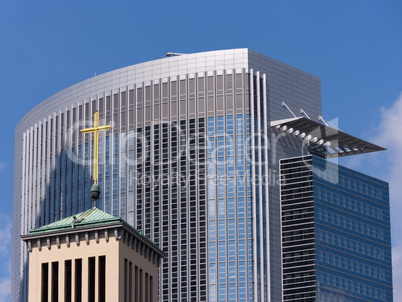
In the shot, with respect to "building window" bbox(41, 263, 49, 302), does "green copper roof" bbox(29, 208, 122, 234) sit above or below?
above

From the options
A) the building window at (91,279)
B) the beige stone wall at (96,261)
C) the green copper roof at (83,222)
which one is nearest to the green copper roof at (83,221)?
the green copper roof at (83,222)

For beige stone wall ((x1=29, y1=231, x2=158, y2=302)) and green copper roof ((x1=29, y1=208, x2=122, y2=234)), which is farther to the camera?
green copper roof ((x1=29, y1=208, x2=122, y2=234))

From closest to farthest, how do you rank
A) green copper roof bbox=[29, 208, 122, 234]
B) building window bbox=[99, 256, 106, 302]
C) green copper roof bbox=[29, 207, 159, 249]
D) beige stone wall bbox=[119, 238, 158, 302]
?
building window bbox=[99, 256, 106, 302] → beige stone wall bbox=[119, 238, 158, 302] → green copper roof bbox=[29, 207, 159, 249] → green copper roof bbox=[29, 208, 122, 234]

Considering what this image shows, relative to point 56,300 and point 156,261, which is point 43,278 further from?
point 156,261

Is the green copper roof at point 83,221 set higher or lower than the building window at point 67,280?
higher

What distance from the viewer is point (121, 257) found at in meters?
154

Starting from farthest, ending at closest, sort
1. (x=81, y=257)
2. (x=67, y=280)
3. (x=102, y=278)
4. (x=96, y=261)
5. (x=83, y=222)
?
(x=83, y=222)
(x=67, y=280)
(x=81, y=257)
(x=96, y=261)
(x=102, y=278)

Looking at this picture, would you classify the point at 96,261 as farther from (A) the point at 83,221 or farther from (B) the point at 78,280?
(A) the point at 83,221

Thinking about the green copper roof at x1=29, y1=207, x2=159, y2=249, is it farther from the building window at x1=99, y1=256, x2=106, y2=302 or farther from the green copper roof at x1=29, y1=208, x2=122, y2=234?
the building window at x1=99, y1=256, x2=106, y2=302

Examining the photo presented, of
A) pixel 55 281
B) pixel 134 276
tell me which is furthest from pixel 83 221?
pixel 134 276

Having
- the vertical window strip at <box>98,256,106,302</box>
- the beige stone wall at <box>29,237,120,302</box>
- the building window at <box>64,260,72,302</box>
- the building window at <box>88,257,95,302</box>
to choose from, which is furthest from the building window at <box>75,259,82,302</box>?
the vertical window strip at <box>98,256,106,302</box>

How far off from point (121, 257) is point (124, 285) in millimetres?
3145

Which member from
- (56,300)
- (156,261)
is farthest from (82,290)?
(156,261)

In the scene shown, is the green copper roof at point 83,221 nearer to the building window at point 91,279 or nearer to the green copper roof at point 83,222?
the green copper roof at point 83,222
